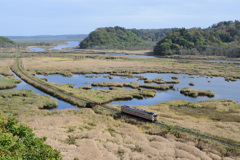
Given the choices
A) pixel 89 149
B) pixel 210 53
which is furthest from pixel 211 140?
pixel 210 53

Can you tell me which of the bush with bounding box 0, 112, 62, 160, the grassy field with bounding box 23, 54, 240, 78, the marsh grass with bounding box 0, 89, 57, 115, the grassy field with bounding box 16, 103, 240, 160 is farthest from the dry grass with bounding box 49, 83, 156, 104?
the grassy field with bounding box 23, 54, 240, 78

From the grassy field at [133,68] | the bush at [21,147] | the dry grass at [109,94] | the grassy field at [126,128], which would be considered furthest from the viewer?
the grassy field at [133,68]

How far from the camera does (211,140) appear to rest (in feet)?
108

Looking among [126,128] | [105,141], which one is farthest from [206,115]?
[105,141]

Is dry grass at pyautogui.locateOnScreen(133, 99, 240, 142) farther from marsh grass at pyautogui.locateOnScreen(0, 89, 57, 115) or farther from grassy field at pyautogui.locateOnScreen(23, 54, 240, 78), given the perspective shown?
grassy field at pyautogui.locateOnScreen(23, 54, 240, 78)

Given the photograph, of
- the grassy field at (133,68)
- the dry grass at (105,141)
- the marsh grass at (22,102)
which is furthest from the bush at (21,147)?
the grassy field at (133,68)

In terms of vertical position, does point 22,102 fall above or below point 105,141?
above

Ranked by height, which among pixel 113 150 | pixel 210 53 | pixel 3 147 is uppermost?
pixel 210 53

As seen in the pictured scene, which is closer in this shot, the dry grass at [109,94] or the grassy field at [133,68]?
the dry grass at [109,94]

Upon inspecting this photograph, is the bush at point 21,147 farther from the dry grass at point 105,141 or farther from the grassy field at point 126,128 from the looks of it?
the grassy field at point 126,128

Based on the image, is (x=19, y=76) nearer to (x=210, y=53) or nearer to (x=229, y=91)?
(x=229, y=91)

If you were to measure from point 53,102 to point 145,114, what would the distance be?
97.2 ft

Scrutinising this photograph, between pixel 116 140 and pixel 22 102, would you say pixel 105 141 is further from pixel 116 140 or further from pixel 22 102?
pixel 22 102

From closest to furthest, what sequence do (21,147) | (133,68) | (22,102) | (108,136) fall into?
(21,147), (108,136), (22,102), (133,68)
